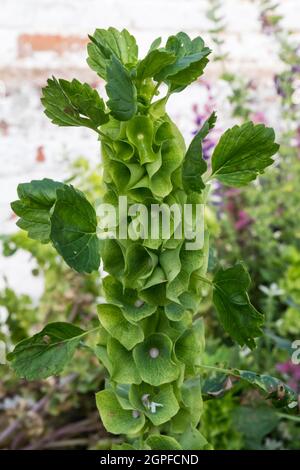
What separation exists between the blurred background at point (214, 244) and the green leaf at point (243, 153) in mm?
114

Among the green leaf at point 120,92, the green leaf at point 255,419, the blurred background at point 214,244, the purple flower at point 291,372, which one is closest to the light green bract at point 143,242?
the green leaf at point 120,92

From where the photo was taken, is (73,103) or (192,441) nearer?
(73,103)

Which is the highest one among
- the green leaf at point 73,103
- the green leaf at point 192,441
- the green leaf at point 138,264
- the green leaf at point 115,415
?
the green leaf at point 73,103

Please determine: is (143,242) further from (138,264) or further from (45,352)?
(45,352)

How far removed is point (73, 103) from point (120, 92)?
44 mm

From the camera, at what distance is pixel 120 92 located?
0.53m

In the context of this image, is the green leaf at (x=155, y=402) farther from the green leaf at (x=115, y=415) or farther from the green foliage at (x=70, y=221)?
the green foliage at (x=70, y=221)

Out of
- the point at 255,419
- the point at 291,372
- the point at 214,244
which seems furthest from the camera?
the point at 214,244

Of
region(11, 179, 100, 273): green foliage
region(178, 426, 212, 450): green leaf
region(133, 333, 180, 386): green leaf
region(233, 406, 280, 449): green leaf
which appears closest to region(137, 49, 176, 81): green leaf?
region(11, 179, 100, 273): green foliage

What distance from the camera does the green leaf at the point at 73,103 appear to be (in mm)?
542

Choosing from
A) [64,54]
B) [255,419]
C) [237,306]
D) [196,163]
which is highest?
[64,54]

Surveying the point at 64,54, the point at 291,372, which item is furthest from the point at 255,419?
the point at 64,54

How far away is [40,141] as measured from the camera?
1.96m

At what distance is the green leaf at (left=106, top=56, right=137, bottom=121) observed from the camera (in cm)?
53
